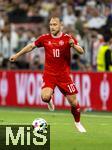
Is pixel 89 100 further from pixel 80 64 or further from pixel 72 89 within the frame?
pixel 72 89

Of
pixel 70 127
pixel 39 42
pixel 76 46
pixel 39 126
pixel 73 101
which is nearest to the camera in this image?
pixel 39 126

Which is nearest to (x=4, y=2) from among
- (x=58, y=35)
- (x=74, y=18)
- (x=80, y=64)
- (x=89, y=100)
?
(x=74, y=18)

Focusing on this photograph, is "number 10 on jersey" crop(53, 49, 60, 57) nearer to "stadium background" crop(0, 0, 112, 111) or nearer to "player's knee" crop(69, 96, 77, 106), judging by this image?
"player's knee" crop(69, 96, 77, 106)

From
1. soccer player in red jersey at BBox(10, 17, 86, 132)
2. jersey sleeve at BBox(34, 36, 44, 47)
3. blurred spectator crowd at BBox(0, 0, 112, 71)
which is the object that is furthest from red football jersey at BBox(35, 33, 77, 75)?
blurred spectator crowd at BBox(0, 0, 112, 71)

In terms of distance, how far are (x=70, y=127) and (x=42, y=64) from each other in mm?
8497

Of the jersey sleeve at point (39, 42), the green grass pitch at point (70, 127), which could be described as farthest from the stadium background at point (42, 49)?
the jersey sleeve at point (39, 42)

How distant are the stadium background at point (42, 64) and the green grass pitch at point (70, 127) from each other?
24 mm

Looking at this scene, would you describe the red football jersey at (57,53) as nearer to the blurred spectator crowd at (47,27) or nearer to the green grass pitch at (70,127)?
the green grass pitch at (70,127)

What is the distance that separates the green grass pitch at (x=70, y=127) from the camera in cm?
1259

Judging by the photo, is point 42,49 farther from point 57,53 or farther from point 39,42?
point 57,53

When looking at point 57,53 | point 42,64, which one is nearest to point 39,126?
point 57,53

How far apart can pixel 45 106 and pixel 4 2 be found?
22.5ft

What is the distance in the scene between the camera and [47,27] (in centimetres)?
2547

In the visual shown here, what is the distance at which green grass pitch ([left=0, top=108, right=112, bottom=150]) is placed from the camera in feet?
41.3
